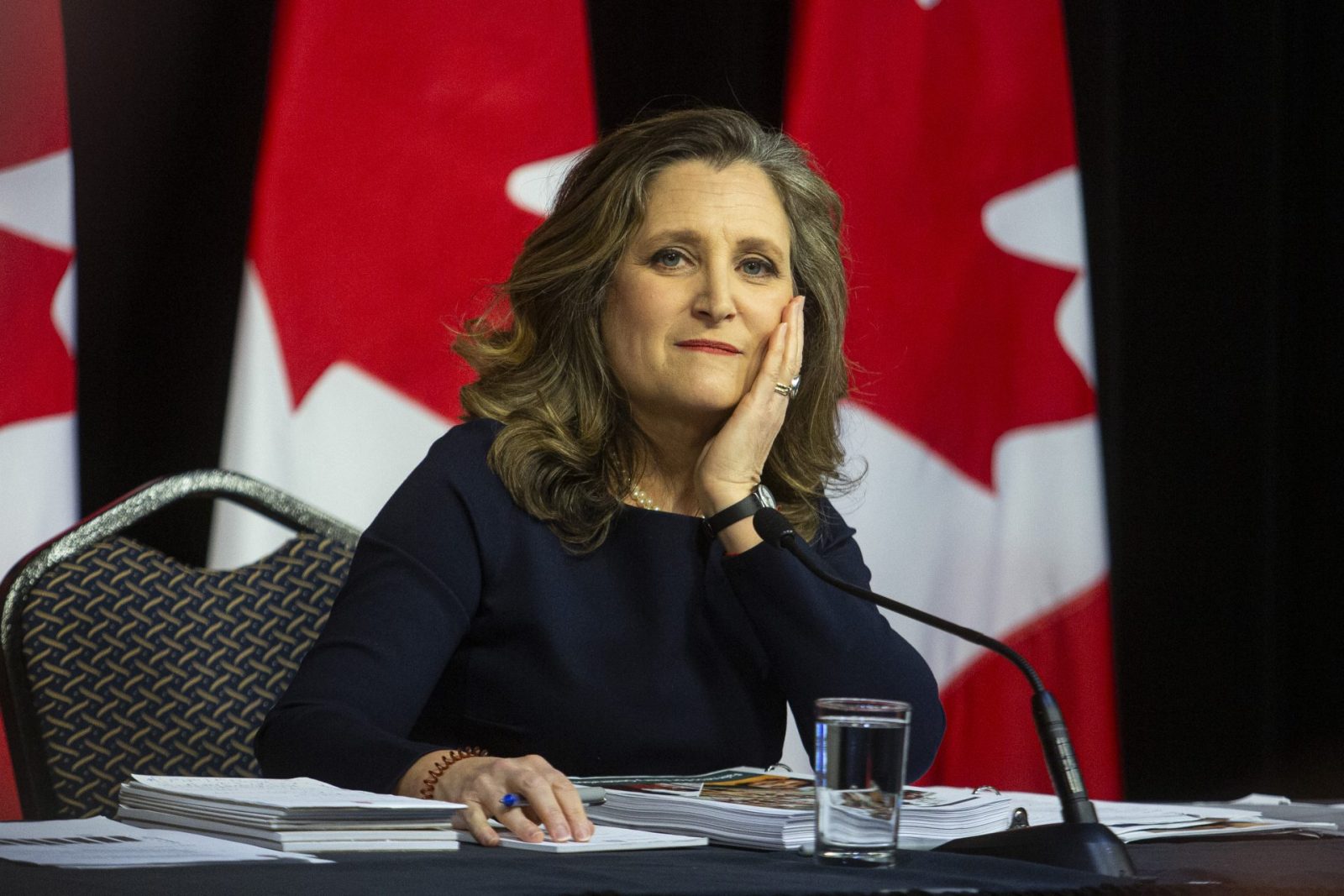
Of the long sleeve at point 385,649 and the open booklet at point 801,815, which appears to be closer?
the open booklet at point 801,815

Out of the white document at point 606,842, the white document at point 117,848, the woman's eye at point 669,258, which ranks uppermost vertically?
the woman's eye at point 669,258

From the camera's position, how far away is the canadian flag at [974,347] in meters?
2.70

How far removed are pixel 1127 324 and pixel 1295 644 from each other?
722mm

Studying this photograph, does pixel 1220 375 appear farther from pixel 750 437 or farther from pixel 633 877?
pixel 633 877

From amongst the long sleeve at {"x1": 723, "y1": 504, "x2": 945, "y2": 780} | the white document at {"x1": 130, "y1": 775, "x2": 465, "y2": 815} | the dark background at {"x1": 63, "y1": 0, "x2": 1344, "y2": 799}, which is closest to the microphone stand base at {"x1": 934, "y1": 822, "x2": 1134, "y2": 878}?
the white document at {"x1": 130, "y1": 775, "x2": 465, "y2": 815}

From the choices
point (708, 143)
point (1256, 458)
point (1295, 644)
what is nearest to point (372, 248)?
point (708, 143)

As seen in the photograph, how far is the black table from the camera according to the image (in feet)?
2.46

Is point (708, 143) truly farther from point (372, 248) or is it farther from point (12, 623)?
point (12, 623)

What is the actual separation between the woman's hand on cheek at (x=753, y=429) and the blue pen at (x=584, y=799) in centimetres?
64

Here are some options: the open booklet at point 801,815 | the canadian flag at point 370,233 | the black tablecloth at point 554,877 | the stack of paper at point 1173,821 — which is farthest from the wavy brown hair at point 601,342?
the black tablecloth at point 554,877

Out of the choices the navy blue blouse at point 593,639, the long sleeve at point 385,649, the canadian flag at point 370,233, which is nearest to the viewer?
the long sleeve at point 385,649

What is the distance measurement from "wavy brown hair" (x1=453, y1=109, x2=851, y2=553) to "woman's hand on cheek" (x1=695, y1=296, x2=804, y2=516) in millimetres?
99

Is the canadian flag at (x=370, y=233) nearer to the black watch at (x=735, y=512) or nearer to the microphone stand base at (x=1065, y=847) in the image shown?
the black watch at (x=735, y=512)

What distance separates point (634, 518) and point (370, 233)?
78 cm
